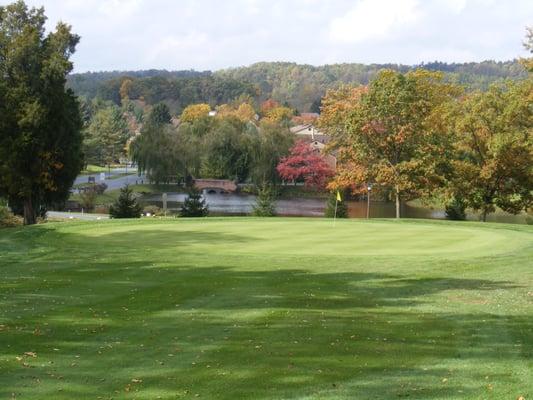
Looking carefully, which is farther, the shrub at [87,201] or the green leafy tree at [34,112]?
the shrub at [87,201]

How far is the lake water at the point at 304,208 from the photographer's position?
6519 centimetres

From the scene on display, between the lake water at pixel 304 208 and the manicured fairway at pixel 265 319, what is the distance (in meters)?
40.3

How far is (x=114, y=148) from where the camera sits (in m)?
126

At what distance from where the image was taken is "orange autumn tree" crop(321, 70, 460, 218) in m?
46.0

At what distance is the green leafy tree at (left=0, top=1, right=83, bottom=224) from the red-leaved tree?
35298 mm

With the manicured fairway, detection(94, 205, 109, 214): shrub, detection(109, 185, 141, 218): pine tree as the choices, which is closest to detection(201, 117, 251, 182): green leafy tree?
detection(94, 205, 109, 214): shrub

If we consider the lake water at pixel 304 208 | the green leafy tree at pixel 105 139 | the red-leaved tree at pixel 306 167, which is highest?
the green leafy tree at pixel 105 139

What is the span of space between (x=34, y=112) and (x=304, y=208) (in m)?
40.1

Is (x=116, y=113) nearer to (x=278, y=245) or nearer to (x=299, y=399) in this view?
(x=278, y=245)

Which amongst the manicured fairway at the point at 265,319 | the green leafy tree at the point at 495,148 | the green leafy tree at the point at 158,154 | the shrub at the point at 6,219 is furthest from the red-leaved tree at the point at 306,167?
the manicured fairway at the point at 265,319

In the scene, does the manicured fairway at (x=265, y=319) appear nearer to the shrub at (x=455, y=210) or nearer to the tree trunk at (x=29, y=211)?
the tree trunk at (x=29, y=211)

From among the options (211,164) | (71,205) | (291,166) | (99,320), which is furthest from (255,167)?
(99,320)

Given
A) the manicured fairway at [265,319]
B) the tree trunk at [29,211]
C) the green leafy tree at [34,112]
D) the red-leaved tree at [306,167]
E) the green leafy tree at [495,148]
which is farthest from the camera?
the red-leaved tree at [306,167]

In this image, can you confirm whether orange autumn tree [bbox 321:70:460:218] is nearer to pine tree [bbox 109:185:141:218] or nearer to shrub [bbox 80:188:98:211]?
pine tree [bbox 109:185:141:218]
